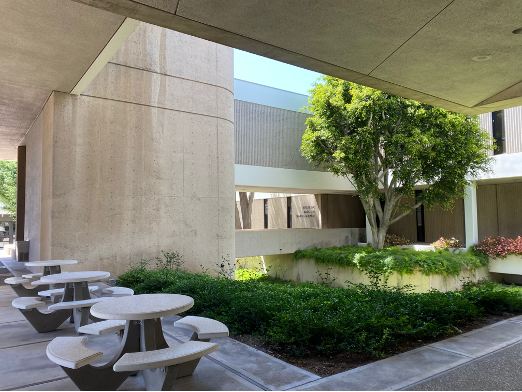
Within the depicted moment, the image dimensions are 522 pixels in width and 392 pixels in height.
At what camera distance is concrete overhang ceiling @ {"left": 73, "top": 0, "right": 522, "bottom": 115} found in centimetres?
417

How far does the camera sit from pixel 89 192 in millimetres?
9984

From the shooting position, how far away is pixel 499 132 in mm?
17828

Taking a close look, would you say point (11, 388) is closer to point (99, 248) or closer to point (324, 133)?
point (99, 248)

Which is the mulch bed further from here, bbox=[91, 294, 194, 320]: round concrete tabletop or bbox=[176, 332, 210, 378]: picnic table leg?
bbox=[91, 294, 194, 320]: round concrete tabletop

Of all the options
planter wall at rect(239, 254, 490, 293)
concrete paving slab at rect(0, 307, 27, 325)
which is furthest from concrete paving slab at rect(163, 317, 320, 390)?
planter wall at rect(239, 254, 490, 293)

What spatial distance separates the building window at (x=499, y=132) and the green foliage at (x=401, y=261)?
474 cm

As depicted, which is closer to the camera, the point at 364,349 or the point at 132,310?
the point at 132,310

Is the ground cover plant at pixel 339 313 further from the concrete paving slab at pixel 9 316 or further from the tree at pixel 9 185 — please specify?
the tree at pixel 9 185

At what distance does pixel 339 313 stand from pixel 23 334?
4058mm

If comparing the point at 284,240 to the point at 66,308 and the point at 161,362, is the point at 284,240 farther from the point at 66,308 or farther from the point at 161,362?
the point at 161,362

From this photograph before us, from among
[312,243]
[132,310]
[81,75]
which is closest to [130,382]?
[132,310]

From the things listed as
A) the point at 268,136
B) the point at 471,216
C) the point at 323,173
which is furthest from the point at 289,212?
the point at 471,216

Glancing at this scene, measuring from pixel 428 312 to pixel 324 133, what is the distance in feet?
42.9

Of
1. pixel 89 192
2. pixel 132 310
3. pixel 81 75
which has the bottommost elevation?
pixel 132 310
